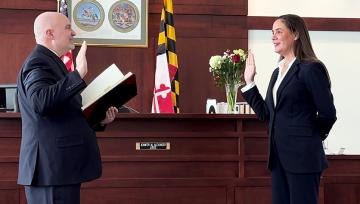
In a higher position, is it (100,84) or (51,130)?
(100,84)

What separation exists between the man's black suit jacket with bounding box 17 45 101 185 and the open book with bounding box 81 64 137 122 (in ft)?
0.31

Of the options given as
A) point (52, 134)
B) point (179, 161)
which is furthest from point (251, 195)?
point (52, 134)

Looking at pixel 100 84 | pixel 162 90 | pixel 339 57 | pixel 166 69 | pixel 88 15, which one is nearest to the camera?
pixel 100 84

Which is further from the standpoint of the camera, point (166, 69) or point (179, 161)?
point (166, 69)

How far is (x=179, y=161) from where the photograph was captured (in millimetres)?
3680

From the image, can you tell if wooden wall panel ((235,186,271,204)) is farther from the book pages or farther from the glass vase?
the book pages

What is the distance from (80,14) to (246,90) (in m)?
3.16

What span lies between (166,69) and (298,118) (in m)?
2.65

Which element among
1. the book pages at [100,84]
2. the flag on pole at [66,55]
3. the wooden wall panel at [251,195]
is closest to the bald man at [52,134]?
the book pages at [100,84]

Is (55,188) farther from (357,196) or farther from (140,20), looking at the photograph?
(140,20)

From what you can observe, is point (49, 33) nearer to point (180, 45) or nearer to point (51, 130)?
point (51, 130)

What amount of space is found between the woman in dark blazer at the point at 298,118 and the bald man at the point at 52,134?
3.03ft

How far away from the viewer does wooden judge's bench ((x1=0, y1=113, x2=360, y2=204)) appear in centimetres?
361

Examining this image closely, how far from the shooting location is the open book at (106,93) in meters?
2.38
